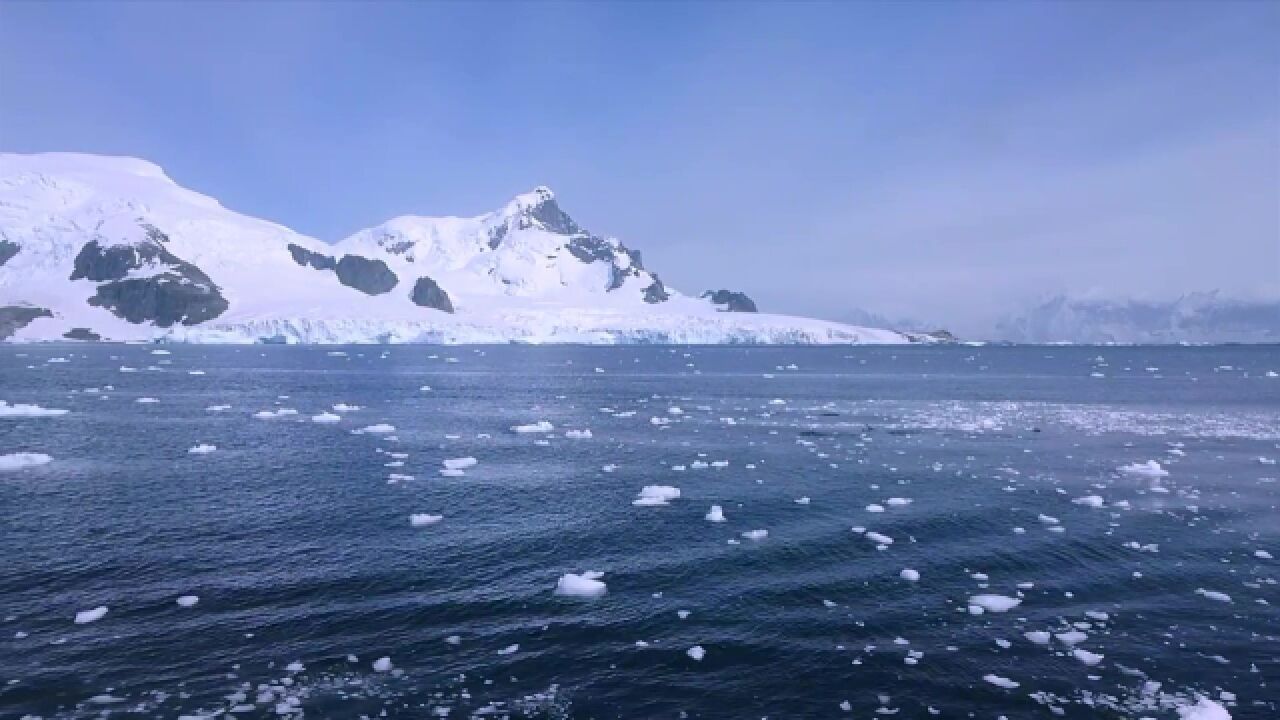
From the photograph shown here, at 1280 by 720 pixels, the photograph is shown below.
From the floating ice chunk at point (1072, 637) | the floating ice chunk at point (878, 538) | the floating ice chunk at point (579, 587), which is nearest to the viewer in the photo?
the floating ice chunk at point (1072, 637)

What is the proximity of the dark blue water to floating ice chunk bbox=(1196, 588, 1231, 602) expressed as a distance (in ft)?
0.62

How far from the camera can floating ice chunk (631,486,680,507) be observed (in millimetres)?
30192

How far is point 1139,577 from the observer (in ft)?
71.2

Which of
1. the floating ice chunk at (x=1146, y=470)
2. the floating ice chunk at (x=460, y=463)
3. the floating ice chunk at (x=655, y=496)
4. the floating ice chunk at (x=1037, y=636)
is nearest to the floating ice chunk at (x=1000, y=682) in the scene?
the floating ice chunk at (x=1037, y=636)

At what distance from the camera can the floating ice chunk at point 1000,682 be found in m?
15.1

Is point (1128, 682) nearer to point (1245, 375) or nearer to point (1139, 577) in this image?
point (1139, 577)

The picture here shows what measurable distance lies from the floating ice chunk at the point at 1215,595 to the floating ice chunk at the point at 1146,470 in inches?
703

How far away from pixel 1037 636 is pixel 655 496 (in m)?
16.2

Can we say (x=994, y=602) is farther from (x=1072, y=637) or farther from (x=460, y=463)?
(x=460, y=463)

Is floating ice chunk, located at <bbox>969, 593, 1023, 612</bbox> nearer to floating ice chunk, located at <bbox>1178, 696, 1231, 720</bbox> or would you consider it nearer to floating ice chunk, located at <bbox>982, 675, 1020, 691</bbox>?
floating ice chunk, located at <bbox>982, 675, 1020, 691</bbox>

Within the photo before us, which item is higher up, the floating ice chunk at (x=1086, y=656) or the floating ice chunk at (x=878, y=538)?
the floating ice chunk at (x=878, y=538)

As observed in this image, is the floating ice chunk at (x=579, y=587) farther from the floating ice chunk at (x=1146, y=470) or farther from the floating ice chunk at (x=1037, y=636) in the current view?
the floating ice chunk at (x=1146, y=470)

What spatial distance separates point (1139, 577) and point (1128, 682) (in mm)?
7868

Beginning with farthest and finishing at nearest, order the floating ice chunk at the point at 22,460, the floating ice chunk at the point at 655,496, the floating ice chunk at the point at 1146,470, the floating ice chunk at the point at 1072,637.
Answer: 1. the floating ice chunk at the point at 1146,470
2. the floating ice chunk at the point at 22,460
3. the floating ice chunk at the point at 655,496
4. the floating ice chunk at the point at 1072,637
